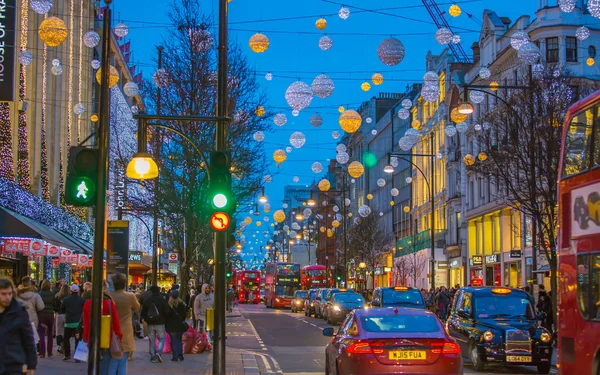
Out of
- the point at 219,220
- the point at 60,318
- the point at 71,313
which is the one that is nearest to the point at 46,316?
the point at 71,313

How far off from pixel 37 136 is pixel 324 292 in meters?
18.5

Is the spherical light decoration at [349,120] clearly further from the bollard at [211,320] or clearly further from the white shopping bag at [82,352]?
the white shopping bag at [82,352]

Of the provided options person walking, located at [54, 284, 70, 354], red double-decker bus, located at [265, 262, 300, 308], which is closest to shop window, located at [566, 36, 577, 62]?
person walking, located at [54, 284, 70, 354]

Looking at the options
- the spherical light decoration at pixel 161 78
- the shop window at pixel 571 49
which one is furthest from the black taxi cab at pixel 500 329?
the shop window at pixel 571 49

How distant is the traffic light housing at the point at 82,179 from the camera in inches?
497

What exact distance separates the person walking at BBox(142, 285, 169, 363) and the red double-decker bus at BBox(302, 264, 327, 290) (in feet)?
187

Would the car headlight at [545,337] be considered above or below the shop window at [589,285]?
below

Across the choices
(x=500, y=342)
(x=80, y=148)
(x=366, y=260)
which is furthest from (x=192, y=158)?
(x=366, y=260)

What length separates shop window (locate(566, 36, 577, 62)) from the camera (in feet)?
158

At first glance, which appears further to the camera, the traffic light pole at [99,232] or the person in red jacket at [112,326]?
the person in red jacket at [112,326]

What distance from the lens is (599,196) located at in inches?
484

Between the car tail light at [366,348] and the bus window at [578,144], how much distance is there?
12.1 ft

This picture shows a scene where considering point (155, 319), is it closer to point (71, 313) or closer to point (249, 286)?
point (71, 313)

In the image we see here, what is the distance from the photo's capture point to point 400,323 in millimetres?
14297
